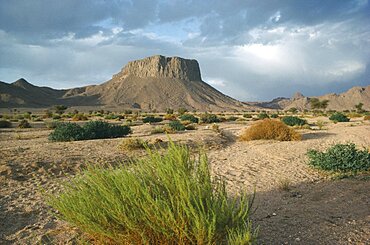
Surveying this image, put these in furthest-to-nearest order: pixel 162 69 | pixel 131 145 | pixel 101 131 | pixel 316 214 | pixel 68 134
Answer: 1. pixel 162 69
2. pixel 101 131
3. pixel 68 134
4. pixel 131 145
5. pixel 316 214

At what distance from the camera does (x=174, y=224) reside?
3.01 metres

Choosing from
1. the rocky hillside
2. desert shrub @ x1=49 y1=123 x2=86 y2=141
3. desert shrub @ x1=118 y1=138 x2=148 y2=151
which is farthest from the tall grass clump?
the rocky hillside

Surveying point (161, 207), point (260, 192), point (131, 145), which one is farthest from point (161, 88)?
point (161, 207)

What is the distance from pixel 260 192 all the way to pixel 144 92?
382 feet

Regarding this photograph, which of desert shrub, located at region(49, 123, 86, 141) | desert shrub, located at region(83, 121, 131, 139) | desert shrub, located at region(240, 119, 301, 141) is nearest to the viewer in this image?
desert shrub, located at region(49, 123, 86, 141)

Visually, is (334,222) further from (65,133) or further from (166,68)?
(166,68)

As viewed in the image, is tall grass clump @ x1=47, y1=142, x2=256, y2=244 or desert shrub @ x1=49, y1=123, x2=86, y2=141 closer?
tall grass clump @ x1=47, y1=142, x2=256, y2=244

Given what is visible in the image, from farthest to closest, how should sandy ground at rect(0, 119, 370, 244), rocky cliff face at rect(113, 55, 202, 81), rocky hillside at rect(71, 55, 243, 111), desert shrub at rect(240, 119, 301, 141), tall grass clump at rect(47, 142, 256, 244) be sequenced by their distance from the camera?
rocky cliff face at rect(113, 55, 202, 81)
rocky hillside at rect(71, 55, 243, 111)
desert shrub at rect(240, 119, 301, 141)
sandy ground at rect(0, 119, 370, 244)
tall grass clump at rect(47, 142, 256, 244)

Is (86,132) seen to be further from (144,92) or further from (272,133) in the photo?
(144,92)

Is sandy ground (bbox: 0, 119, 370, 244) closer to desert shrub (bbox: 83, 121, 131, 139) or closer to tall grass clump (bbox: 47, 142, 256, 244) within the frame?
tall grass clump (bbox: 47, 142, 256, 244)

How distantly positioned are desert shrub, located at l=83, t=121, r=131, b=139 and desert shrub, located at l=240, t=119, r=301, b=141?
7.00m

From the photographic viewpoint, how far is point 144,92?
121500 millimetres

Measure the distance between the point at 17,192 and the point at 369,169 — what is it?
353 inches

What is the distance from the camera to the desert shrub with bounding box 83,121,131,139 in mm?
16578
